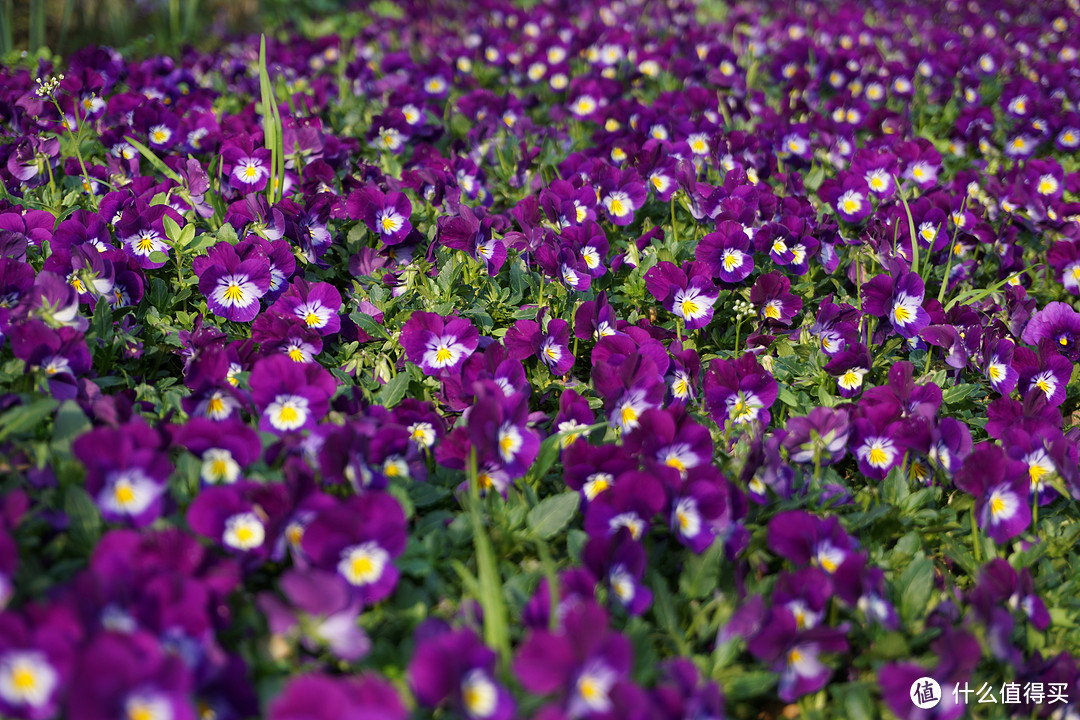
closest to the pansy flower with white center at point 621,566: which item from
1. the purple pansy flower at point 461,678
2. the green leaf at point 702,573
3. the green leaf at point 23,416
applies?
the green leaf at point 702,573

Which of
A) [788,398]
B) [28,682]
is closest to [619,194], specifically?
[788,398]

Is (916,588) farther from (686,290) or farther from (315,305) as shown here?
(315,305)

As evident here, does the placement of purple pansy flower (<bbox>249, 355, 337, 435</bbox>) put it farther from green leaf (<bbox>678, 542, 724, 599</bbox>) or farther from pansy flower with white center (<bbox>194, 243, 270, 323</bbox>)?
green leaf (<bbox>678, 542, 724, 599</bbox>)

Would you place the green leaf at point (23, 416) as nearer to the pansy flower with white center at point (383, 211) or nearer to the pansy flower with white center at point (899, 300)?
the pansy flower with white center at point (383, 211)

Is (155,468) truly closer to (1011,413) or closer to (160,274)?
(160,274)

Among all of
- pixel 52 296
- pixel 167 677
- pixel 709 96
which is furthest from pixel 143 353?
pixel 709 96

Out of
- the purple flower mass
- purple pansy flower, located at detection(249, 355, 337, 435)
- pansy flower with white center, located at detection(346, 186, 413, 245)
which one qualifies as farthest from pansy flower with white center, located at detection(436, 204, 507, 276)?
purple pansy flower, located at detection(249, 355, 337, 435)
